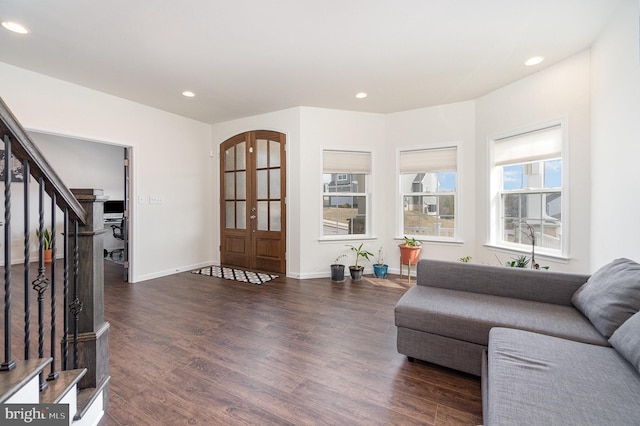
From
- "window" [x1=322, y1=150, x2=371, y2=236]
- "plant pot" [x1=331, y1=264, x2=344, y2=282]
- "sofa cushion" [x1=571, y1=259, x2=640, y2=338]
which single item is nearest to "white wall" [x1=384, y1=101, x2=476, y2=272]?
"window" [x1=322, y1=150, x2=371, y2=236]

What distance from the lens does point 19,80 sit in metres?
3.26

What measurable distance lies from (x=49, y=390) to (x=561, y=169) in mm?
4419

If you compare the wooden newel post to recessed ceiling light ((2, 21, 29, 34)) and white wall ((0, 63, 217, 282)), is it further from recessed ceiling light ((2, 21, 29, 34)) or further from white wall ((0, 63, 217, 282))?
white wall ((0, 63, 217, 282))

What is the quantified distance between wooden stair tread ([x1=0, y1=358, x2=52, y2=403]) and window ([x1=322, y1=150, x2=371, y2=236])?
12.4ft

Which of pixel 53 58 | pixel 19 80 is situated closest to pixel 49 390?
pixel 53 58

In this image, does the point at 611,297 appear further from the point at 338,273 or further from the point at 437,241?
the point at 338,273

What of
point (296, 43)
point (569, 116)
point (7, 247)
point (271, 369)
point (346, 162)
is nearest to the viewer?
point (7, 247)

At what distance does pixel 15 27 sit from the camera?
2.53m

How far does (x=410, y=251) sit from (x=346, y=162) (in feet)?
5.64

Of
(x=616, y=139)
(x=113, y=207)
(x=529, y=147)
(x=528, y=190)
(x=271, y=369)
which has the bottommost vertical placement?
(x=271, y=369)

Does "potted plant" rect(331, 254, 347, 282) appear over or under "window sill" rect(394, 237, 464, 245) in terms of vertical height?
under

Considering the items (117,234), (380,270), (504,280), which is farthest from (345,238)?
(117,234)

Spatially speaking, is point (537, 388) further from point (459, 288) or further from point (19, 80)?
point (19, 80)

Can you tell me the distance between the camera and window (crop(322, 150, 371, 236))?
478 cm
